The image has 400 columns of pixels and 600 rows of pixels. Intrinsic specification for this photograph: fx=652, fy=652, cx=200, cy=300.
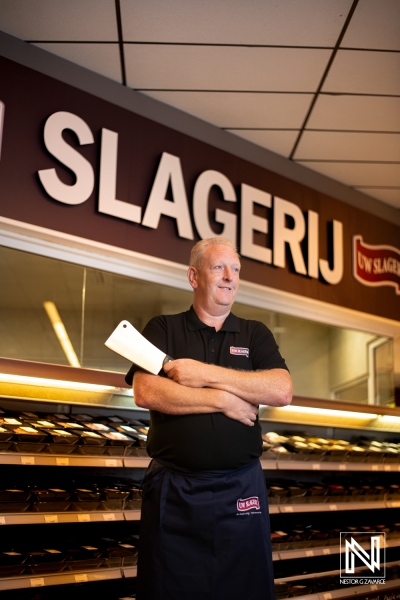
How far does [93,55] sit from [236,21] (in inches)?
39.8

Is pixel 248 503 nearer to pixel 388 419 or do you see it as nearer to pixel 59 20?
pixel 59 20

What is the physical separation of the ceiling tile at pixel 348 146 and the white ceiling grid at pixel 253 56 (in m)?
0.02

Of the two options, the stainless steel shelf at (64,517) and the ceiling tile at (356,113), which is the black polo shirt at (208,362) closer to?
the stainless steel shelf at (64,517)

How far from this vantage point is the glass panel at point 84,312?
3.99 m

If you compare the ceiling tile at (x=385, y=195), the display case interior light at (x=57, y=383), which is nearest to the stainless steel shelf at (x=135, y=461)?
the display case interior light at (x=57, y=383)

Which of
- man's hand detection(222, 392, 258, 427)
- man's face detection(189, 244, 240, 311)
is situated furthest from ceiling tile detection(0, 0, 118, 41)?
man's hand detection(222, 392, 258, 427)

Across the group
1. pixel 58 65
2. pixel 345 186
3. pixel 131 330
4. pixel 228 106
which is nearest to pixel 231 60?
pixel 228 106

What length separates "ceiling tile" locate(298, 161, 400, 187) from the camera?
5.95 m

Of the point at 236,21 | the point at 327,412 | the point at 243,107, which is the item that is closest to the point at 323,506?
the point at 327,412

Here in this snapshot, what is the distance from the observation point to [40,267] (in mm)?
4152

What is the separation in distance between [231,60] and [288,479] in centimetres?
305

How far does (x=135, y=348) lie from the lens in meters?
2.21

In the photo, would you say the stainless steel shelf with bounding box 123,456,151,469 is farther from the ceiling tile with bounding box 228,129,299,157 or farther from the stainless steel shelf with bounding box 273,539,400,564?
the ceiling tile with bounding box 228,129,299,157

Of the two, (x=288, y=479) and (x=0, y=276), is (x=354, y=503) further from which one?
(x=0, y=276)
